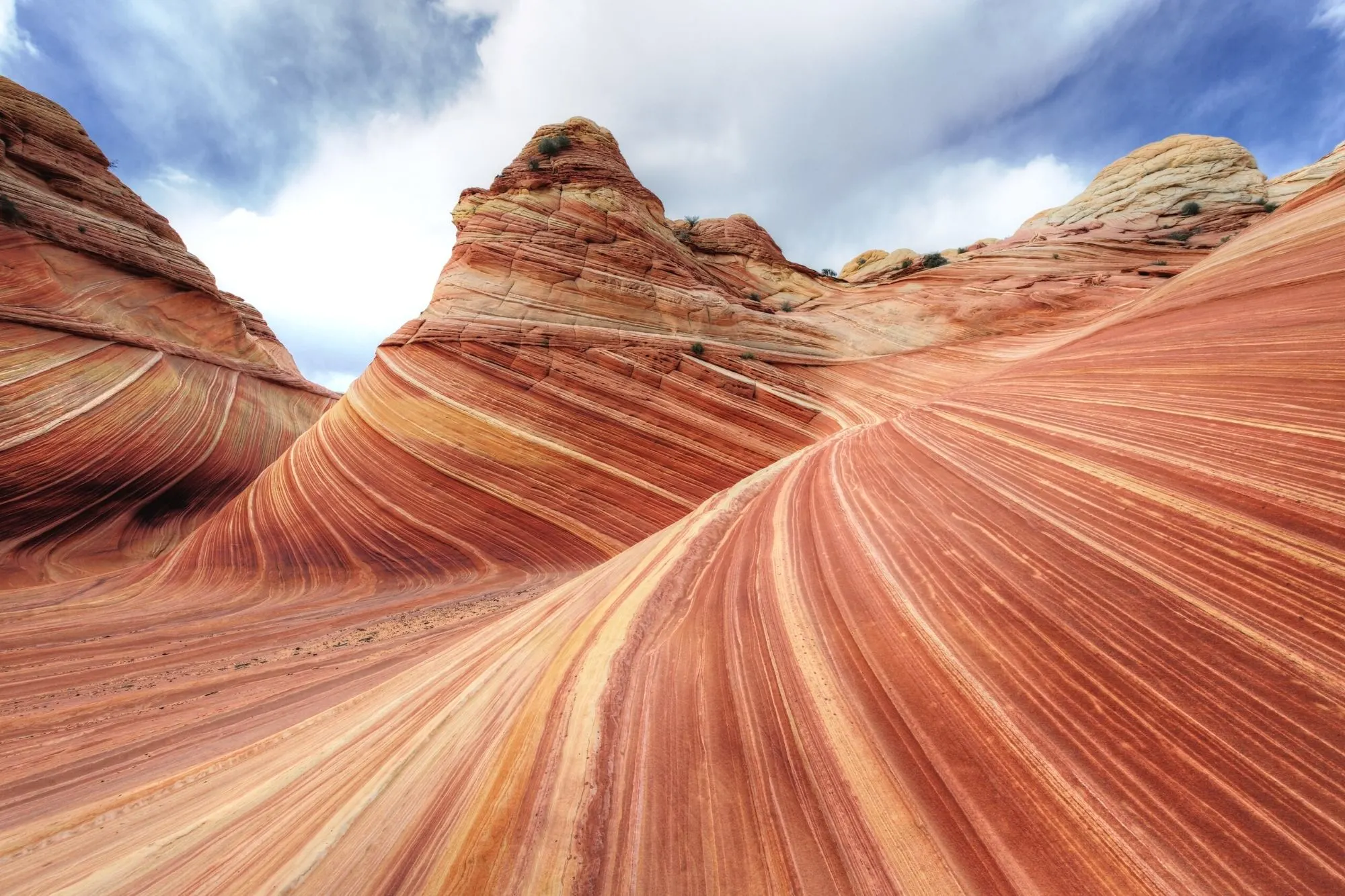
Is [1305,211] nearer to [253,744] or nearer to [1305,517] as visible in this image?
[1305,517]

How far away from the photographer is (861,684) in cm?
196

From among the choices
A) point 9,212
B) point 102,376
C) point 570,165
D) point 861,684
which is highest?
point 570,165

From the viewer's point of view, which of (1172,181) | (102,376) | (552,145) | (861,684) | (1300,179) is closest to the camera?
(861,684)

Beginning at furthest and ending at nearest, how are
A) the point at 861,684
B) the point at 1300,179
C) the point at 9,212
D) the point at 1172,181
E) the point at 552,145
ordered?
1. the point at 1172,181
2. the point at 1300,179
3. the point at 552,145
4. the point at 9,212
5. the point at 861,684

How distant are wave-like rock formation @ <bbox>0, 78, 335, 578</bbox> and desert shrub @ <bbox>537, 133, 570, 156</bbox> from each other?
10.8 m

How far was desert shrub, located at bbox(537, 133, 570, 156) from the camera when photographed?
11.3m

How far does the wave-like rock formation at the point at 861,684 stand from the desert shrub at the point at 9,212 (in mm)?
11343

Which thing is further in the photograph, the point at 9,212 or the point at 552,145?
the point at 552,145

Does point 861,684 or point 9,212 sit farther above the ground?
point 9,212

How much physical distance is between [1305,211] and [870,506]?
461 centimetres

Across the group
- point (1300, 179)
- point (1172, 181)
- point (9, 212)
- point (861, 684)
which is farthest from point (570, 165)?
point (1300, 179)

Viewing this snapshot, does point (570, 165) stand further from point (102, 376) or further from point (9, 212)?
point (9, 212)

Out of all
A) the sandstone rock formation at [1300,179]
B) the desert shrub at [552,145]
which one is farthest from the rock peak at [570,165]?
the sandstone rock formation at [1300,179]

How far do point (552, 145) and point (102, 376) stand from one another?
444 inches
